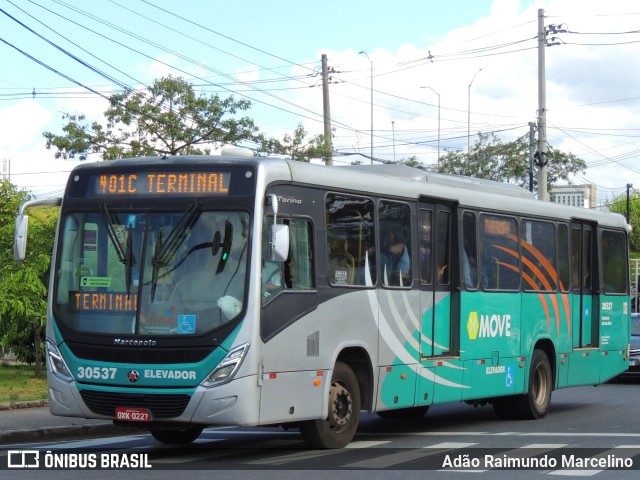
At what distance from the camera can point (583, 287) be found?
65.5 feet

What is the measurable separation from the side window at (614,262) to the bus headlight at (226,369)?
35.2 ft

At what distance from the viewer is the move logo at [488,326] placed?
16.3m

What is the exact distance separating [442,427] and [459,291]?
82.2 inches

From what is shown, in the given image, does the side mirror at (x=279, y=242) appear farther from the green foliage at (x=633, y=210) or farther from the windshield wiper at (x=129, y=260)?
the green foliage at (x=633, y=210)

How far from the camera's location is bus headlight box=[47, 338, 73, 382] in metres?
12.3

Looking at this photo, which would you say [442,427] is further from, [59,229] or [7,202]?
[7,202]

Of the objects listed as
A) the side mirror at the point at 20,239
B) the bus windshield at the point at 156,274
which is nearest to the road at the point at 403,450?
the bus windshield at the point at 156,274

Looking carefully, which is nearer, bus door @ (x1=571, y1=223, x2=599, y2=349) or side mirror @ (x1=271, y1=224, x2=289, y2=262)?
side mirror @ (x1=271, y1=224, x2=289, y2=262)

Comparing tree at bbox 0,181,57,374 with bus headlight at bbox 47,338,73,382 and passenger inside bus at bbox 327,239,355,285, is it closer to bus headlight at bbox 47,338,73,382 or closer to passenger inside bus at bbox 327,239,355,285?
bus headlight at bbox 47,338,73,382

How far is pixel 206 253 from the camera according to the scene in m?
12.0

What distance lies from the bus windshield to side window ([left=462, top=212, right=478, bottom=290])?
513cm

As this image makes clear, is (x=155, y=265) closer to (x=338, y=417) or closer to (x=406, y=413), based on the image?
(x=338, y=417)

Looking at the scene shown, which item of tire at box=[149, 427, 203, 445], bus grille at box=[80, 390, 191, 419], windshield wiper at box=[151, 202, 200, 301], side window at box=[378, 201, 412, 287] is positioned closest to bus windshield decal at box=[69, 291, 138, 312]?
windshield wiper at box=[151, 202, 200, 301]

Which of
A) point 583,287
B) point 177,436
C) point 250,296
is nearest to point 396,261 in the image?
point 250,296
